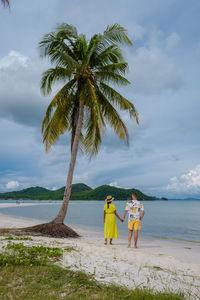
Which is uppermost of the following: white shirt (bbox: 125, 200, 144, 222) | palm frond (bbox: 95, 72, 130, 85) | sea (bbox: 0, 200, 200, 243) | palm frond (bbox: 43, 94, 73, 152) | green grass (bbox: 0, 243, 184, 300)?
palm frond (bbox: 95, 72, 130, 85)

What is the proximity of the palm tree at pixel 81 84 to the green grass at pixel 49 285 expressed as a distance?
20.2 ft

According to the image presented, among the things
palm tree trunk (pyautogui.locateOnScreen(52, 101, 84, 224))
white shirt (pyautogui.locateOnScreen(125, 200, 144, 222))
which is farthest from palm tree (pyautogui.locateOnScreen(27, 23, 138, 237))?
white shirt (pyautogui.locateOnScreen(125, 200, 144, 222))

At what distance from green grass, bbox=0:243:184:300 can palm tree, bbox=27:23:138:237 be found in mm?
6166

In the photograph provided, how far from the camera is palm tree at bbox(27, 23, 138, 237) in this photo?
11.4 meters

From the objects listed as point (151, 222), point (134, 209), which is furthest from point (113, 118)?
point (151, 222)

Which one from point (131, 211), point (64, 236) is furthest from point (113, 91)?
point (64, 236)

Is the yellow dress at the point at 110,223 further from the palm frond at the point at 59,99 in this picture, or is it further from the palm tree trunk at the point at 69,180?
the palm frond at the point at 59,99

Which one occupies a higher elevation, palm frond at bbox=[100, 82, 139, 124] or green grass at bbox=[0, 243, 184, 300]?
palm frond at bbox=[100, 82, 139, 124]

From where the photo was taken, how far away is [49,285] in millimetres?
3805

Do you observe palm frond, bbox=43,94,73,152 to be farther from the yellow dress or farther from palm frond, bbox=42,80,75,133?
the yellow dress

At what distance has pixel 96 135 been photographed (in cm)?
1334

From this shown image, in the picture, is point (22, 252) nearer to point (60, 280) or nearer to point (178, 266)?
point (60, 280)

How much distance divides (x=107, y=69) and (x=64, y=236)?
25.8ft

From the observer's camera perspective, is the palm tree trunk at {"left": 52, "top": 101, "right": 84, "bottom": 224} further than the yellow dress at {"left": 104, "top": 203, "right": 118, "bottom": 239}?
Yes
